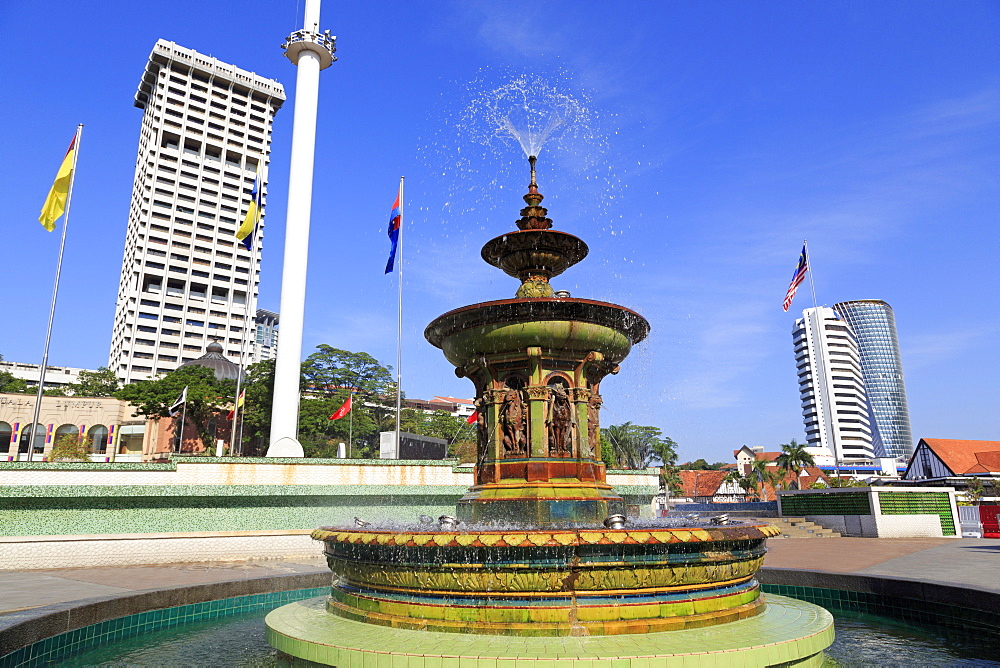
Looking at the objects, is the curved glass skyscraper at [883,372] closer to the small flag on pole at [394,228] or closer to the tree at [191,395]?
the tree at [191,395]

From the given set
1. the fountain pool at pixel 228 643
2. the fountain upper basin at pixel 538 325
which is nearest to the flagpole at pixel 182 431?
the fountain pool at pixel 228 643

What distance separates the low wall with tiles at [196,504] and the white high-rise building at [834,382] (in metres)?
147

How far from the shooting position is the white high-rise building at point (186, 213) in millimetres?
97312

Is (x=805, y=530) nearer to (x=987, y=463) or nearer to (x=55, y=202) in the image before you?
(x=55, y=202)

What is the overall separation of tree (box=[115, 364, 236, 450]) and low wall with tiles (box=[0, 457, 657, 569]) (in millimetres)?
38694

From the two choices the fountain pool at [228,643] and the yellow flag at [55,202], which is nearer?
the fountain pool at [228,643]

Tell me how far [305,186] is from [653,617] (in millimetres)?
36050

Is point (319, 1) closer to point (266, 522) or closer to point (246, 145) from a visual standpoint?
point (266, 522)

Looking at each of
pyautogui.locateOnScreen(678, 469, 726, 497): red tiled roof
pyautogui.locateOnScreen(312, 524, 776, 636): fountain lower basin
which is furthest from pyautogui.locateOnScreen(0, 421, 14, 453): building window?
pyautogui.locateOnScreen(678, 469, 726, 497): red tiled roof

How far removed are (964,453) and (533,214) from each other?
72866mm

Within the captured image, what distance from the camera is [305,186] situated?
37.0 m

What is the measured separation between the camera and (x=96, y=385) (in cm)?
7444

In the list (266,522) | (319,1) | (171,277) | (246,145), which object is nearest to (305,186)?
(319,1)

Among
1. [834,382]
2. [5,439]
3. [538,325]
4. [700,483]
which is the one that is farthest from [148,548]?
[834,382]
